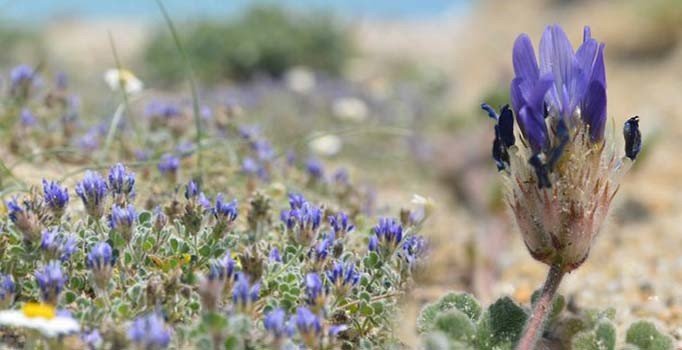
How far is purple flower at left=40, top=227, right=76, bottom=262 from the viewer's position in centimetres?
204

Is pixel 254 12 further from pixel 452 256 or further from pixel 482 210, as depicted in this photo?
pixel 452 256

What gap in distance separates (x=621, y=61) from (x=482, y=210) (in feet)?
10.9

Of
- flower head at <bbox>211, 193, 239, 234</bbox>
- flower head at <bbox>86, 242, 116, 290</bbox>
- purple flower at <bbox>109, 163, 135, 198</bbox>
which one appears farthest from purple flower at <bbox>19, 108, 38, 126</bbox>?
flower head at <bbox>86, 242, 116, 290</bbox>

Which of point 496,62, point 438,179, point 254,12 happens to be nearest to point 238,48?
point 254,12

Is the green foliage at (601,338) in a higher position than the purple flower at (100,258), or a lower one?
lower

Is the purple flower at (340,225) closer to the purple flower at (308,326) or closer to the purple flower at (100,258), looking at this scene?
the purple flower at (308,326)

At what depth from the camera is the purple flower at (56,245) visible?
80.4 inches

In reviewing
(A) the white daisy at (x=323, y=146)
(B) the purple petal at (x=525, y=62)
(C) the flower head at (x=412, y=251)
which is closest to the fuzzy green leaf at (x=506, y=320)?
(C) the flower head at (x=412, y=251)

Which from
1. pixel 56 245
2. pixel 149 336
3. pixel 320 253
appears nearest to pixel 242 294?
pixel 149 336

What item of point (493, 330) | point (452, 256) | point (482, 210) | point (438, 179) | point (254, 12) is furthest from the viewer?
point (254, 12)

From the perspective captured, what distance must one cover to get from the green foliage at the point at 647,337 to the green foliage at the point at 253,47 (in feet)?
24.2

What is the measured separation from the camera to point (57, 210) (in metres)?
2.27

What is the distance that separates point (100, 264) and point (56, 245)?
16 centimetres

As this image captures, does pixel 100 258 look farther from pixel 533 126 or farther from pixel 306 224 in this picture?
pixel 533 126
